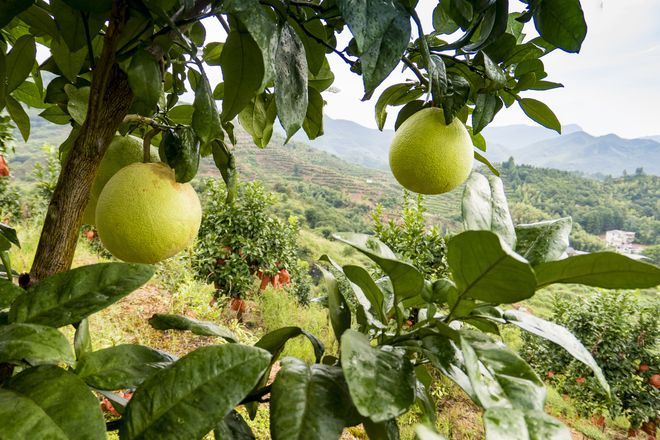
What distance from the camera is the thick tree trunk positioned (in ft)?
1.14

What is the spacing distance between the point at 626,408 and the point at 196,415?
460cm

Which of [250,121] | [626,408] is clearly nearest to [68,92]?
[250,121]

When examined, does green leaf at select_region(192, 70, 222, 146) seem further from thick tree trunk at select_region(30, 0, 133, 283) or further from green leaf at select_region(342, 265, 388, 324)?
green leaf at select_region(342, 265, 388, 324)

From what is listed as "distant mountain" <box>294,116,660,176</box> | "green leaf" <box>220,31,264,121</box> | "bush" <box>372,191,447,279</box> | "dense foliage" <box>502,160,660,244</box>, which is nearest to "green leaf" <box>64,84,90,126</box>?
"green leaf" <box>220,31,264,121</box>

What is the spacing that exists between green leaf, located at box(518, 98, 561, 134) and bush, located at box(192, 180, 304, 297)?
3.92 m

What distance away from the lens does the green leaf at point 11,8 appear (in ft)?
1.06

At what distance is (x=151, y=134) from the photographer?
48cm

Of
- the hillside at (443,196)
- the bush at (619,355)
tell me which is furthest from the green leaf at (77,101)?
the hillside at (443,196)

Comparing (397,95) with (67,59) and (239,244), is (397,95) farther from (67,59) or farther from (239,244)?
(239,244)

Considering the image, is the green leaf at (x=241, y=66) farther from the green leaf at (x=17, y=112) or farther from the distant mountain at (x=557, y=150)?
the distant mountain at (x=557, y=150)

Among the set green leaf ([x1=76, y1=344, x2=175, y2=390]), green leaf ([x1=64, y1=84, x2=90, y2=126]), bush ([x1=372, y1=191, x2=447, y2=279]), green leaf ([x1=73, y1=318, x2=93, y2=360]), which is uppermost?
green leaf ([x1=64, y1=84, x2=90, y2=126])

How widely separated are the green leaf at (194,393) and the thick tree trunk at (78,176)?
17 centimetres

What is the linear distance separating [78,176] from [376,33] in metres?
0.27

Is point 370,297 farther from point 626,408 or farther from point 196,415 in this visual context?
point 626,408
